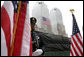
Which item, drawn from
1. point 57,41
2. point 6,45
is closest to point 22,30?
point 6,45

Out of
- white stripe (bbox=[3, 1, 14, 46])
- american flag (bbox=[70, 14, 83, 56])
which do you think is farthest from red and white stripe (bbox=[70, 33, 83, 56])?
white stripe (bbox=[3, 1, 14, 46])

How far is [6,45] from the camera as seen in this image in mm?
1351

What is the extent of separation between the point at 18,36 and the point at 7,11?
26cm

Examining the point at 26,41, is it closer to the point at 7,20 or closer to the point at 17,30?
the point at 17,30

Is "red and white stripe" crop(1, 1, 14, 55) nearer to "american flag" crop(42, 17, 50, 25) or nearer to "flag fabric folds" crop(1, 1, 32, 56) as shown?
"flag fabric folds" crop(1, 1, 32, 56)

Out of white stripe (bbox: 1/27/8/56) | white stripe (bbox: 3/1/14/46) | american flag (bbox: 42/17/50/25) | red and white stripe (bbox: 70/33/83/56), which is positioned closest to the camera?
white stripe (bbox: 1/27/8/56)

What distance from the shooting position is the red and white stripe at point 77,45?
2799mm

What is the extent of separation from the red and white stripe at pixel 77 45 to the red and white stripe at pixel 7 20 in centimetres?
167

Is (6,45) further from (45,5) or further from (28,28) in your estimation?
(45,5)

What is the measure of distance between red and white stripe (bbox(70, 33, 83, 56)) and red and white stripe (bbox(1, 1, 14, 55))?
65.6 inches

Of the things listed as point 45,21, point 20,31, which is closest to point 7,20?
point 20,31

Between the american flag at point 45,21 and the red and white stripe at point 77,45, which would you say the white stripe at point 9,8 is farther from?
the american flag at point 45,21

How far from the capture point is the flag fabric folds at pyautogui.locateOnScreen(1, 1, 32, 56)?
53.6 inches

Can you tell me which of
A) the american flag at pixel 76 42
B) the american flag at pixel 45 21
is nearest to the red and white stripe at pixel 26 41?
the american flag at pixel 76 42
